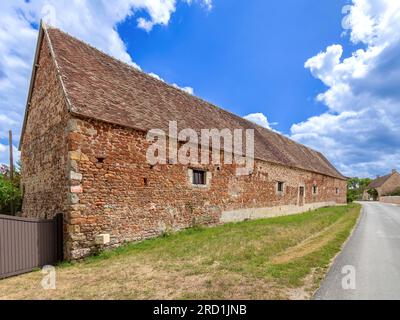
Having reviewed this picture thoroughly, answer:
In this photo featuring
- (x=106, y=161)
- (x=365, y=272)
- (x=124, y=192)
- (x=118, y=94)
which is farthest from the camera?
(x=118, y=94)

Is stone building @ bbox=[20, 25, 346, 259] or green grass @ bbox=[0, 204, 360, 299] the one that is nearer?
green grass @ bbox=[0, 204, 360, 299]

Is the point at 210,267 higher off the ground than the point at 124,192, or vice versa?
the point at 124,192

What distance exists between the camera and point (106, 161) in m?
8.58

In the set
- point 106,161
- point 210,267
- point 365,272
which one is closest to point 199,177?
point 106,161

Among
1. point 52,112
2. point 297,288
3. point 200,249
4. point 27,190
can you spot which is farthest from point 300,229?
point 27,190

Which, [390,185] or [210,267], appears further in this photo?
[390,185]

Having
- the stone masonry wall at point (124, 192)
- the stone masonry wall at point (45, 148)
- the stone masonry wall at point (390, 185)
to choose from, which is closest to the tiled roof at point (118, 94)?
the stone masonry wall at point (45, 148)

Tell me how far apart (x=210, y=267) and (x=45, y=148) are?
756 cm

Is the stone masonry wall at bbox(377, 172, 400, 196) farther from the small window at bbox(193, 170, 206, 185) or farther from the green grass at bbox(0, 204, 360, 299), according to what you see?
the small window at bbox(193, 170, 206, 185)

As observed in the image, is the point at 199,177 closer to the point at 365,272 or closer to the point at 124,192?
the point at 124,192

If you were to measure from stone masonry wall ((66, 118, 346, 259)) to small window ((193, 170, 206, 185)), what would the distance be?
24 centimetres

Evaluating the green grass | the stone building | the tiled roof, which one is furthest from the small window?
the green grass

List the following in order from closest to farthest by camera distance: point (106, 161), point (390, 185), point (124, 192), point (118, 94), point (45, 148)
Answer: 1. point (106, 161)
2. point (124, 192)
3. point (45, 148)
4. point (118, 94)
5. point (390, 185)

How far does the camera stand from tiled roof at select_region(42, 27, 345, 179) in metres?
9.09
